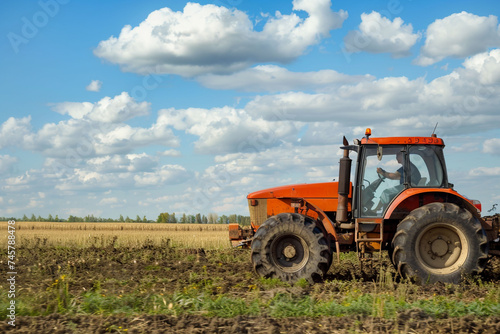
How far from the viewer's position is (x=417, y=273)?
9.05 meters

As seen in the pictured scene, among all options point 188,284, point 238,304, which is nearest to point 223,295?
point 238,304

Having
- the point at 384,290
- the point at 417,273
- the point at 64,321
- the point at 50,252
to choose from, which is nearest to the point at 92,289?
the point at 64,321

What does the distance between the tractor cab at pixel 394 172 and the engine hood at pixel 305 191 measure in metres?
0.64

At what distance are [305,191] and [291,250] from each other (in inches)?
59.7

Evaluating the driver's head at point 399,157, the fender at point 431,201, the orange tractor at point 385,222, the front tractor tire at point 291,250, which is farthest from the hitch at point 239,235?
the driver's head at point 399,157

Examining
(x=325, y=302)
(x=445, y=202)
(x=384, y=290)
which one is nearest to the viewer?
(x=325, y=302)

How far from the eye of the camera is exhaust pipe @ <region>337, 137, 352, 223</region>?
9.86 metres

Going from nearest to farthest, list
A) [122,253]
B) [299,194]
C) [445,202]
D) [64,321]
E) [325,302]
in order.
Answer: [64,321], [325,302], [445,202], [299,194], [122,253]

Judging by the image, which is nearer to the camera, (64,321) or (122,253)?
(64,321)

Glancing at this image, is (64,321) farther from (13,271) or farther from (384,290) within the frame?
(13,271)

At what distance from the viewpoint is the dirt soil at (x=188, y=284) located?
6.02m

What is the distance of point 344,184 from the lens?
991 centimetres

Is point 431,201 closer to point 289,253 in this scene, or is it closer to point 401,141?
point 401,141

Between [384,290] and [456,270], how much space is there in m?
1.55
